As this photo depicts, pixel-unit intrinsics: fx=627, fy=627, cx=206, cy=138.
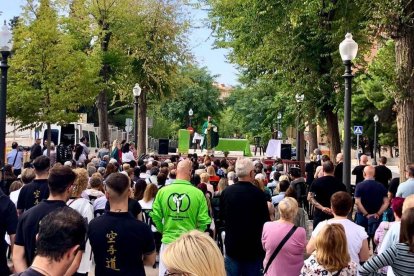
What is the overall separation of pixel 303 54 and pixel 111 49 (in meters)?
16.7

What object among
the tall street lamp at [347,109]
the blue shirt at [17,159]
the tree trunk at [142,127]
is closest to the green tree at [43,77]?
the blue shirt at [17,159]

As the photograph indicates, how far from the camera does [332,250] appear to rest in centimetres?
525

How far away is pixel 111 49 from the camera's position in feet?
121

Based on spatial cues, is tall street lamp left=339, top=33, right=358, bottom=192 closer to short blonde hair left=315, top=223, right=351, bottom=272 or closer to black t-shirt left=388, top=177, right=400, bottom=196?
black t-shirt left=388, top=177, right=400, bottom=196

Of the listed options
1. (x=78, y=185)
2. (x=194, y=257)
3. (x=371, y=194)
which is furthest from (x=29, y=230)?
(x=371, y=194)

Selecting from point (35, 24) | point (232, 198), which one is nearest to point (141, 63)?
point (35, 24)

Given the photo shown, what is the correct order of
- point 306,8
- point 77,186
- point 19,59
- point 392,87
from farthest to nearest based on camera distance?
point 19,59 < point 306,8 < point 392,87 < point 77,186

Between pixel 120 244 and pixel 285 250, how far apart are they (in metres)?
2.03

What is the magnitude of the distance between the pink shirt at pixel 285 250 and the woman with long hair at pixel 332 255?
1152mm

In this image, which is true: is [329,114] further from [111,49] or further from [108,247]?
[108,247]

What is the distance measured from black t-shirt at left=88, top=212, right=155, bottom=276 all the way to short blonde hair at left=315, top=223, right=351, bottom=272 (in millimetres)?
1438

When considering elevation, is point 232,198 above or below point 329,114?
below

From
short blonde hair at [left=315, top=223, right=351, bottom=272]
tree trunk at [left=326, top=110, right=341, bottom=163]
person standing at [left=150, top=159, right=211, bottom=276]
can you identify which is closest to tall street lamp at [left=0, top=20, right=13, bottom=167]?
person standing at [left=150, top=159, right=211, bottom=276]

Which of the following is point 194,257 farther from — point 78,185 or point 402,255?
point 78,185
